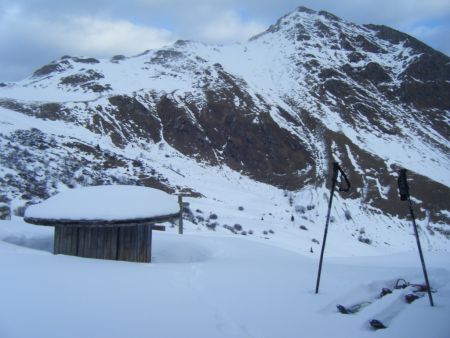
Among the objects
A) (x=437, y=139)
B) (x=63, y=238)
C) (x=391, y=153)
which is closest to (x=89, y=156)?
(x=63, y=238)

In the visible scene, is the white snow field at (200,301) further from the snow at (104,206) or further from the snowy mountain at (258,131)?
the snowy mountain at (258,131)

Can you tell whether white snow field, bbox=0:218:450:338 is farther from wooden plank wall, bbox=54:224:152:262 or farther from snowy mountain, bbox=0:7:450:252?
snowy mountain, bbox=0:7:450:252

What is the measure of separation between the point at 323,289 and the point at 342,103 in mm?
52142

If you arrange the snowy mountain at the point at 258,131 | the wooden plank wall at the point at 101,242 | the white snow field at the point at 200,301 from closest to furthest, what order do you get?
1. the white snow field at the point at 200,301
2. the wooden plank wall at the point at 101,242
3. the snowy mountain at the point at 258,131

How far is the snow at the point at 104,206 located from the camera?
7.39 metres

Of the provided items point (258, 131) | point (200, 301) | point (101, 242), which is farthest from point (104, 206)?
point (258, 131)

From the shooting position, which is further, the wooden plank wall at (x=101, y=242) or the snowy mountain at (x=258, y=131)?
the snowy mountain at (x=258, y=131)

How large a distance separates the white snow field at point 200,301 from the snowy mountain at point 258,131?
11.1 metres

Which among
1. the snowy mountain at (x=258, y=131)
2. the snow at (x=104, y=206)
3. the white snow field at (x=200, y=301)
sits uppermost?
the snowy mountain at (x=258, y=131)

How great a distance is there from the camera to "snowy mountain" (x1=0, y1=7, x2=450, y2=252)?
25953 millimetres

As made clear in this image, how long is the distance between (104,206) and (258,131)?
40034mm

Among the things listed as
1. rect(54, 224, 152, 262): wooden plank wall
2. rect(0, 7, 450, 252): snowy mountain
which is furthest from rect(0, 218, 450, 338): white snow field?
rect(0, 7, 450, 252): snowy mountain

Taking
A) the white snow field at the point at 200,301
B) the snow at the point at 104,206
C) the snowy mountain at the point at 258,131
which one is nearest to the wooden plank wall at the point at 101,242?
the snow at the point at 104,206

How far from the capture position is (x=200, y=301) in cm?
493
